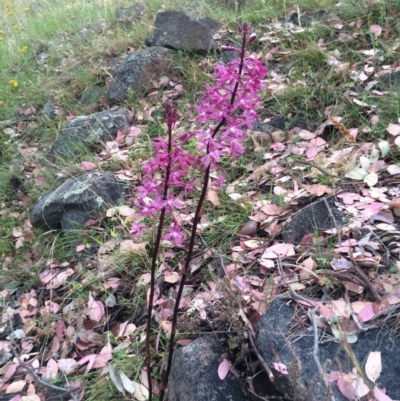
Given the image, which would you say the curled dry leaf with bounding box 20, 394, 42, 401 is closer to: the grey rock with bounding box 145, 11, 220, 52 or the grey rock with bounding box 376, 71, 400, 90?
the grey rock with bounding box 376, 71, 400, 90

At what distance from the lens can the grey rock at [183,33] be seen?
3984 millimetres

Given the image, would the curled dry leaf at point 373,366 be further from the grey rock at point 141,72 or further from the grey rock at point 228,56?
the grey rock at point 141,72

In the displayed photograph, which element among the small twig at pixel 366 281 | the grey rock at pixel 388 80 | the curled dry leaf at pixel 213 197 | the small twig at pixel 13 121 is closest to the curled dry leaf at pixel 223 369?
the small twig at pixel 366 281

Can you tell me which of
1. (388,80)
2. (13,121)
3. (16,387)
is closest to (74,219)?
(16,387)

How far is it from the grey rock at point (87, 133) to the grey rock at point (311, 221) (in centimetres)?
187

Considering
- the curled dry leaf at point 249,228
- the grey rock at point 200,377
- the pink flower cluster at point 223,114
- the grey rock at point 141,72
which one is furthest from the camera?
the grey rock at point 141,72

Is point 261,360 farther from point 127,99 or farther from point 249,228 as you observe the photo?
point 127,99

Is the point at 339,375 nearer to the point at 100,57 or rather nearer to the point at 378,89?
the point at 378,89

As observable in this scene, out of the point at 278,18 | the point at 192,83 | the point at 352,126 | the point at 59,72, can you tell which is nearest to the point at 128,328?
the point at 352,126

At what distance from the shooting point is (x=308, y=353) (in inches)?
58.2

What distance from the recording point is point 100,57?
4711mm

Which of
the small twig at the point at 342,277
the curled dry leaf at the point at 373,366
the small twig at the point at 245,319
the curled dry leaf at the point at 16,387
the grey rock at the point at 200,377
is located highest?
the small twig at the point at 342,277

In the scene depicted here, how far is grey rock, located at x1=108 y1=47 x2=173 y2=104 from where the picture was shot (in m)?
3.98

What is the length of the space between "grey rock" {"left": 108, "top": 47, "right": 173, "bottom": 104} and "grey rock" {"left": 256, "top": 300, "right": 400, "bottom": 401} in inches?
113
